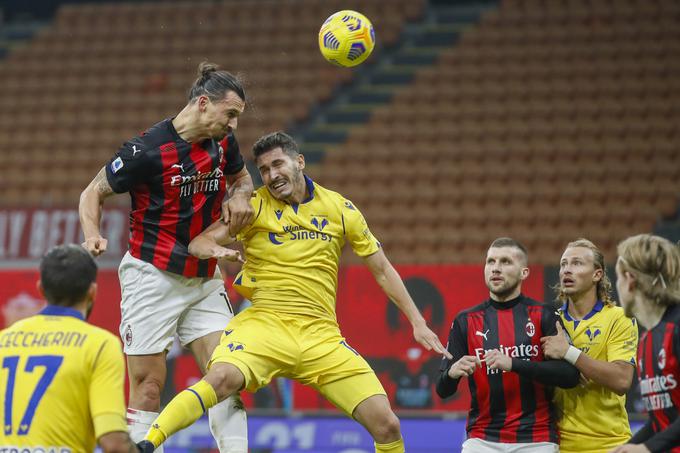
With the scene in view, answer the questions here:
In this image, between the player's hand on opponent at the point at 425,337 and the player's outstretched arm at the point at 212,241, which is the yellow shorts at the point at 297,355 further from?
the player's outstretched arm at the point at 212,241

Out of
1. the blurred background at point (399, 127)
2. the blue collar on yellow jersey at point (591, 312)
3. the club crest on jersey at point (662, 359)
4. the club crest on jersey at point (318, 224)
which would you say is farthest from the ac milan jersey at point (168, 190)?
the blurred background at point (399, 127)

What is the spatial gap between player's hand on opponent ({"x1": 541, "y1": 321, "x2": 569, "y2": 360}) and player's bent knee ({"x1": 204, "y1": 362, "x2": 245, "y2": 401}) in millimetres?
1707

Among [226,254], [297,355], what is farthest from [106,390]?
[297,355]

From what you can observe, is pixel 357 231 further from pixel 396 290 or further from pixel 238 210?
pixel 238 210

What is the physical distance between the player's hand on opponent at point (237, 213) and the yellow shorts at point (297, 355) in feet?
1.70

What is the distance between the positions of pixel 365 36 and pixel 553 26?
10845mm

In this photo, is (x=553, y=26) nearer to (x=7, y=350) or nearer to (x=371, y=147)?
(x=371, y=147)

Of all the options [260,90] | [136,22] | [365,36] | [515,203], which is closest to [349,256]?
[515,203]

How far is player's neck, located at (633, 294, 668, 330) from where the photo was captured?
4340 millimetres

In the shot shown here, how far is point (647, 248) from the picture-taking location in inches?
171

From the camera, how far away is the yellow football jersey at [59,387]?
381 cm

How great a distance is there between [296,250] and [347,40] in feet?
5.53

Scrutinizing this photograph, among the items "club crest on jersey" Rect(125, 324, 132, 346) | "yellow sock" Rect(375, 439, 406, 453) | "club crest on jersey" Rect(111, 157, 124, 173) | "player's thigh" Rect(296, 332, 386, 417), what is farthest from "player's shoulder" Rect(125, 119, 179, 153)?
"yellow sock" Rect(375, 439, 406, 453)

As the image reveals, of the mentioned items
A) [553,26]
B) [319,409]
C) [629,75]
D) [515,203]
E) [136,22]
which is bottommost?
[319,409]
